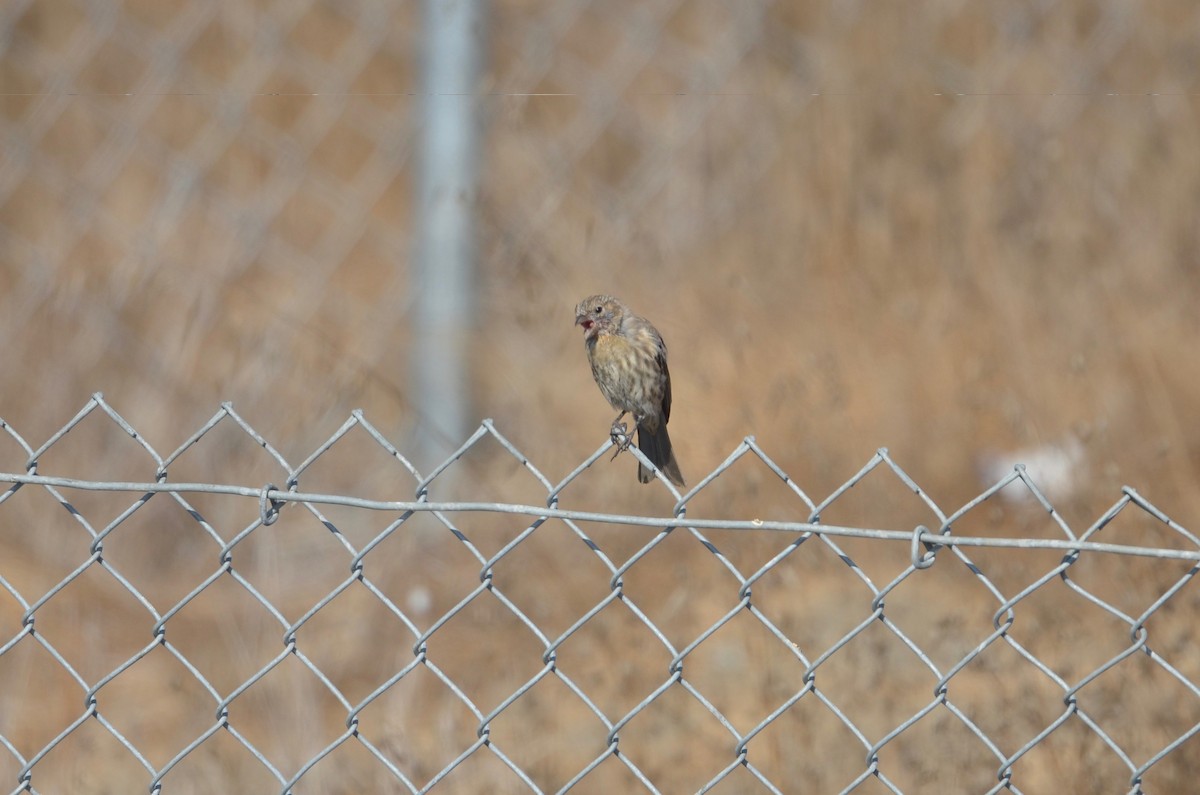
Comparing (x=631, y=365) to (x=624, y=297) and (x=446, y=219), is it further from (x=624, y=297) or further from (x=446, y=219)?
(x=624, y=297)

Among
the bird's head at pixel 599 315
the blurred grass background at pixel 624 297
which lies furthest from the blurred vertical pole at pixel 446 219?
the blurred grass background at pixel 624 297

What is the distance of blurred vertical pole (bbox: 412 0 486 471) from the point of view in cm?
231

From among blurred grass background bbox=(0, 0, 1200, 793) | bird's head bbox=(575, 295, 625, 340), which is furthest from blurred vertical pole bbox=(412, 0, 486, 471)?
blurred grass background bbox=(0, 0, 1200, 793)

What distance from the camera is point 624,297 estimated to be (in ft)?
10.7

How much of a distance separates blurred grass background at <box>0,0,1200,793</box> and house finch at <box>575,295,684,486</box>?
20.3 inches

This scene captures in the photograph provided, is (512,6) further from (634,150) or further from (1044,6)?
(1044,6)

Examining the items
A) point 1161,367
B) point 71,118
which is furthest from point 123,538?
point 1161,367

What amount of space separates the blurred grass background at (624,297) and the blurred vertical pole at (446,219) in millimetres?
312

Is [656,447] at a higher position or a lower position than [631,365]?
lower

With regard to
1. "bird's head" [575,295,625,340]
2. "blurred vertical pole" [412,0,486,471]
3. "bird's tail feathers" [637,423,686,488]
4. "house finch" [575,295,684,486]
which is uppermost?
"blurred vertical pole" [412,0,486,471]

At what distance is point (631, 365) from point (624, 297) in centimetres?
97

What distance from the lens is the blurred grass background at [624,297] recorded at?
2877mm

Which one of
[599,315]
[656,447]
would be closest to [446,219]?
[599,315]

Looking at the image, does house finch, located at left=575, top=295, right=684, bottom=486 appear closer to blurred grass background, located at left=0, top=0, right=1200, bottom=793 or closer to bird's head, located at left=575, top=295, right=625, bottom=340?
bird's head, located at left=575, top=295, right=625, bottom=340
